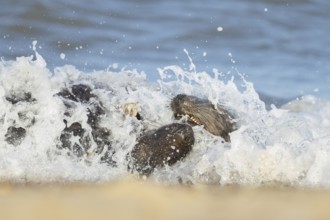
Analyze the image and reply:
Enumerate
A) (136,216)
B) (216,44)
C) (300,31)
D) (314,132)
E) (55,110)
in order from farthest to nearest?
1. (300,31)
2. (216,44)
3. (314,132)
4. (55,110)
5. (136,216)

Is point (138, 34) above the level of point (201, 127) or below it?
above

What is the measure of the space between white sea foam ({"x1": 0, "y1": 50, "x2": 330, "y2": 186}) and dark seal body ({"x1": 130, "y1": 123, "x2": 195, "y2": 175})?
0.05 metres

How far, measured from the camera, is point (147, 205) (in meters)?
0.66

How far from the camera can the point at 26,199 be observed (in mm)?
668

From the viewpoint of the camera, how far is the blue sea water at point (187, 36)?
832cm

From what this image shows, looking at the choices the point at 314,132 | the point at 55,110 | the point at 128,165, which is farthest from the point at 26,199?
the point at 314,132

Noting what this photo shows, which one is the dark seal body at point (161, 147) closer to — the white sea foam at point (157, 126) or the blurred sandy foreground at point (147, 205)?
the white sea foam at point (157, 126)

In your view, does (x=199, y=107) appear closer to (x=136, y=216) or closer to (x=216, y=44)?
(x=136, y=216)

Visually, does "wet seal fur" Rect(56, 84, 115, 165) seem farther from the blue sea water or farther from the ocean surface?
the blue sea water

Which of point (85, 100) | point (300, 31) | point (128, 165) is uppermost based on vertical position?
point (300, 31)

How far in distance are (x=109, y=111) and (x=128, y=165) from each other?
0.51 m

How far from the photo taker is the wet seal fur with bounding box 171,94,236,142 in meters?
4.48

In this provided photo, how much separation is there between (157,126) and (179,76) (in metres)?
2.88

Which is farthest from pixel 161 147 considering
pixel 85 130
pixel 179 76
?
pixel 179 76
